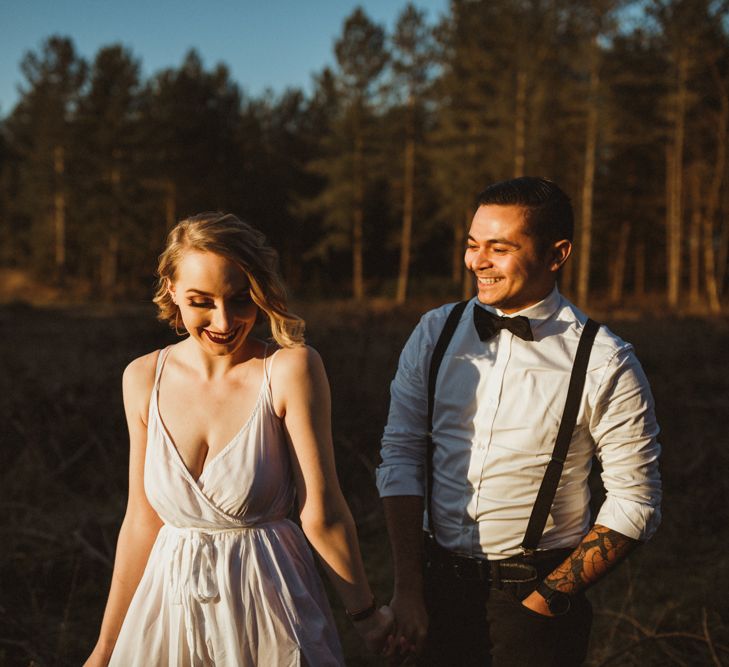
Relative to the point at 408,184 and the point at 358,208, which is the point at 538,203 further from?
the point at 358,208

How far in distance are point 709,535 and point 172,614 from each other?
552 centimetres

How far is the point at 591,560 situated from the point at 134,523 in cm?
142

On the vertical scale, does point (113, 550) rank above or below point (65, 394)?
below

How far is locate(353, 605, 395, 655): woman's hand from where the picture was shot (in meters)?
2.18

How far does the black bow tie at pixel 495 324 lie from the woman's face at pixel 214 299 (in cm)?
77

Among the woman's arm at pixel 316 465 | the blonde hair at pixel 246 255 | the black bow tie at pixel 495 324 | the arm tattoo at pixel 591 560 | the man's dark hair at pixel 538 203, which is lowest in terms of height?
the arm tattoo at pixel 591 560

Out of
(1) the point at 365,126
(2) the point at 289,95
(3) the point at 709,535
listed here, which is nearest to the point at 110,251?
(1) the point at 365,126

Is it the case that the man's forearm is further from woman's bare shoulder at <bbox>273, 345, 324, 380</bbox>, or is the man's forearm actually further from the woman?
woman's bare shoulder at <bbox>273, 345, 324, 380</bbox>

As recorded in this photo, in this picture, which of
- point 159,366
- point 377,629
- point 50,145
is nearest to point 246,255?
point 159,366

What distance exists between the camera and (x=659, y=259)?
41406 mm

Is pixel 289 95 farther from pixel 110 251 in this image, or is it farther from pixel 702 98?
pixel 702 98

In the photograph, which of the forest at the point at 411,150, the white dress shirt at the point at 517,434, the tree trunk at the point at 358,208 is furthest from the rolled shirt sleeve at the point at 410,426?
the tree trunk at the point at 358,208

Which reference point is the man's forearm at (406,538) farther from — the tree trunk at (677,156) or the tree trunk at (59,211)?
the tree trunk at (59,211)

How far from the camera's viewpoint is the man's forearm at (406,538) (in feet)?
7.74
